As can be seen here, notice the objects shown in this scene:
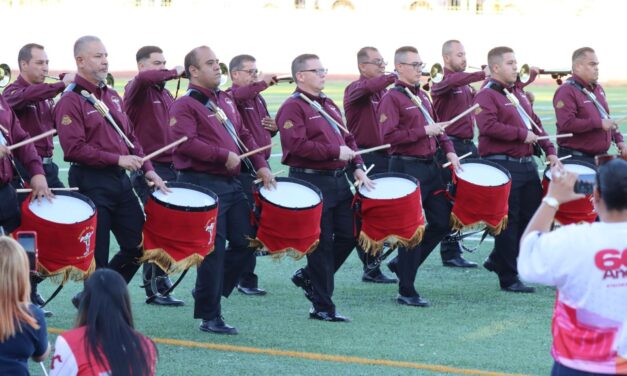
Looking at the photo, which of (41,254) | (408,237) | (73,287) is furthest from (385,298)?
(41,254)

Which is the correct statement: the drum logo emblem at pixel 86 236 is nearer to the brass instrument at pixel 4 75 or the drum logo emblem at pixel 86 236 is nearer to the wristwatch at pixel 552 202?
the brass instrument at pixel 4 75

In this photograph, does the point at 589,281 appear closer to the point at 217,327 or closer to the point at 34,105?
the point at 217,327

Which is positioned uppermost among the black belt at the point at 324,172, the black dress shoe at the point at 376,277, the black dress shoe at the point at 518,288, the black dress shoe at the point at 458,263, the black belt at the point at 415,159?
the black belt at the point at 324,172

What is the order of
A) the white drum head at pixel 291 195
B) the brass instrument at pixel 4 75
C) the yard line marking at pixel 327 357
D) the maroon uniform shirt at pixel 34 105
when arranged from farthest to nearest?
the brass instrument at pixel 4 75 → the maroon uniform shirt at pixel 34 105 → the white drum head at pixel 291 195 → the yard line marking at pixel 327 357

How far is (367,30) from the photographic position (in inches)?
1716

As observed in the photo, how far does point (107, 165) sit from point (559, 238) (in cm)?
419

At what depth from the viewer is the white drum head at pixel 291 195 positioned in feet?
26.2

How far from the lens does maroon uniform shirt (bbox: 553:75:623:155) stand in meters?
10.5

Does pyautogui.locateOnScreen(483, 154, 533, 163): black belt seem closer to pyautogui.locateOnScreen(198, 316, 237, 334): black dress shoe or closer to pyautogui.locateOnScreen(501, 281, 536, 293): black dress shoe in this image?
pyautogui.locateOnScreen(501, 281, 536, 293): black dress shoe

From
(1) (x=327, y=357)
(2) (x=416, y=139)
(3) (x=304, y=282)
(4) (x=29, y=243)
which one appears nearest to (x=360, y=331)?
(3) (x=304, y=282)

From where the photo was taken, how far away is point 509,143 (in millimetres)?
9789

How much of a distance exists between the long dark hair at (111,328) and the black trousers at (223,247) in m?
3.31

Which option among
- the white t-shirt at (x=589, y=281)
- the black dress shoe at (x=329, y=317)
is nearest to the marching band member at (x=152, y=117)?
the black dress shoe at (x=329, y=317)

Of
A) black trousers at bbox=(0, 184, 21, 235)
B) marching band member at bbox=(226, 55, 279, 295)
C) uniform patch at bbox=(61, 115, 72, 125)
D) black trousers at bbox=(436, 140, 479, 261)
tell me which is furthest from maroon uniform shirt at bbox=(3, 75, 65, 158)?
black trousers at bbox=(436, 140, 479, 261)
